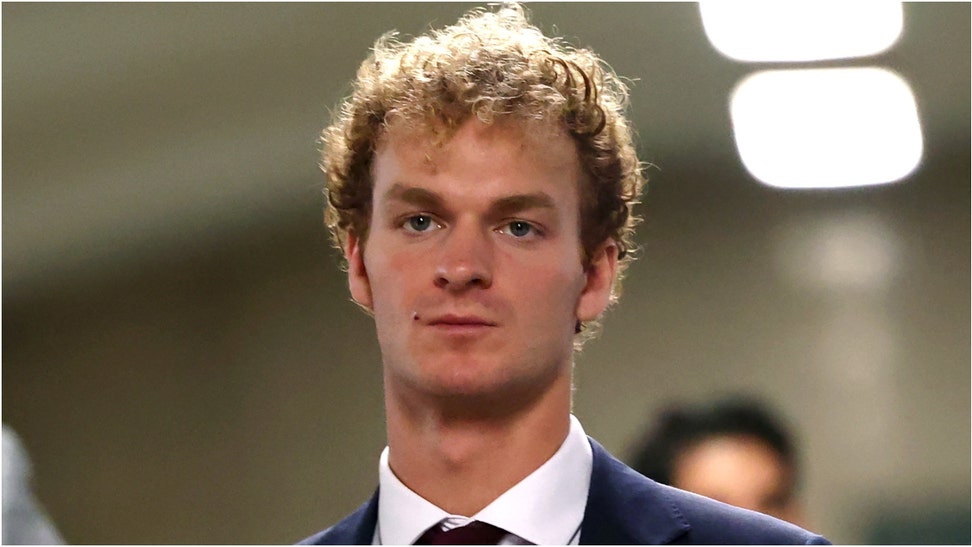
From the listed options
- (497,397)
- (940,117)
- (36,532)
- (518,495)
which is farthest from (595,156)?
(940,117)

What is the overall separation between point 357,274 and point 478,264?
299 mm

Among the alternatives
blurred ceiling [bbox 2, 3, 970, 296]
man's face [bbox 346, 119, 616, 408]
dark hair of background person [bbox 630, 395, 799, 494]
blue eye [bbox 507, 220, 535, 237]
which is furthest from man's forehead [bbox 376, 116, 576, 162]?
dark hair of background person [bbox 630, 395, 799, 494]

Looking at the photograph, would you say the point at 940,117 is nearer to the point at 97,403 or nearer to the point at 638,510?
the point at 638,510

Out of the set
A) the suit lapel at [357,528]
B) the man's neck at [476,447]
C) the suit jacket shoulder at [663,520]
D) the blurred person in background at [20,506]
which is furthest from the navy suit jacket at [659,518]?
the blurred person in background at [20,506]

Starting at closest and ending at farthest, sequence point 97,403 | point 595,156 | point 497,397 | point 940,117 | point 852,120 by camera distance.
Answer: point 497,397
point 595,156
point 97,403
point 852,120
point 940,117

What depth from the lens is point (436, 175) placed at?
5.24 feet

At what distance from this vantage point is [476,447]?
5.24ft

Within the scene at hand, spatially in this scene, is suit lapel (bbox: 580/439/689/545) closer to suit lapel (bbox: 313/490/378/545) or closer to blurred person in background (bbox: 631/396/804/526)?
blurred person in background (bbox: 631/396/804/526)

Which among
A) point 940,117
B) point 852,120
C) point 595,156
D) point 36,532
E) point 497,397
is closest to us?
point 497,397

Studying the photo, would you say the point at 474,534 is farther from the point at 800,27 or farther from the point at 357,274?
the point at 800,27

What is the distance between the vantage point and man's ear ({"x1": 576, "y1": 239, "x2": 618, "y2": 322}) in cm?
169

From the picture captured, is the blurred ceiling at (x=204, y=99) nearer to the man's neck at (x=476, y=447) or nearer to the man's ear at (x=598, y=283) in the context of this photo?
the man's ear at (x=598, y=283)

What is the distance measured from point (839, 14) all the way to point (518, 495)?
6.64ft

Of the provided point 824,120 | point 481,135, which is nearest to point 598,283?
point 481,135
